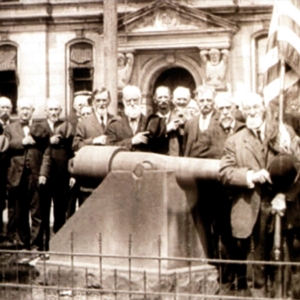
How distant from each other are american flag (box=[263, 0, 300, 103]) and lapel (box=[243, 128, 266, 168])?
96cm

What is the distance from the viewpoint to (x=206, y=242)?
902cm

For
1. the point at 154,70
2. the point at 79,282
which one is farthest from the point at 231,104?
the point at 154,70

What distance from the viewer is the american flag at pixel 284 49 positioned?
964 centimetres

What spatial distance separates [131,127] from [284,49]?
1695 mm

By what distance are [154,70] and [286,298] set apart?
21.5 metres

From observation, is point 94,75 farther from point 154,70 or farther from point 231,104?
point 231,104

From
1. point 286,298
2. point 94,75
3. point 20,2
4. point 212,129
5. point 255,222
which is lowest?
point 286,298

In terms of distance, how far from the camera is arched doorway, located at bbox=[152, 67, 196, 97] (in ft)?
97.4

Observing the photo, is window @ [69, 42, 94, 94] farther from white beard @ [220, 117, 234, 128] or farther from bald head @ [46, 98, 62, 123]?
white beard @ [220, 117, 234, 128]

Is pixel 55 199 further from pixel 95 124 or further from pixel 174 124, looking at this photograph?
pixel 174 124

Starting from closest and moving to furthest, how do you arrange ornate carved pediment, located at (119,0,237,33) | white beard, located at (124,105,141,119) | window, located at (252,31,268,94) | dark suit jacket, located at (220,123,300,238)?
1. dark suit jacket, located at (220,123,300,238)
2. white beard, located at (124,105,141,119)
3. window, located at (252,31,268,94)
4. ornate carved pediment, located at (119,0,237,33)

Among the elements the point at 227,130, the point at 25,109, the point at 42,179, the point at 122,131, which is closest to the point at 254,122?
the point at 227,130

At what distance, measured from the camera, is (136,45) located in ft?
96.3

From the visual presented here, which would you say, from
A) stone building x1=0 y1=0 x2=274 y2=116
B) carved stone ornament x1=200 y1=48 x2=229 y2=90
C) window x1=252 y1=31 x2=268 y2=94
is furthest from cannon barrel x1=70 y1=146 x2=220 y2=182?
window x1=252 y1=31 x2=268 y2=94
